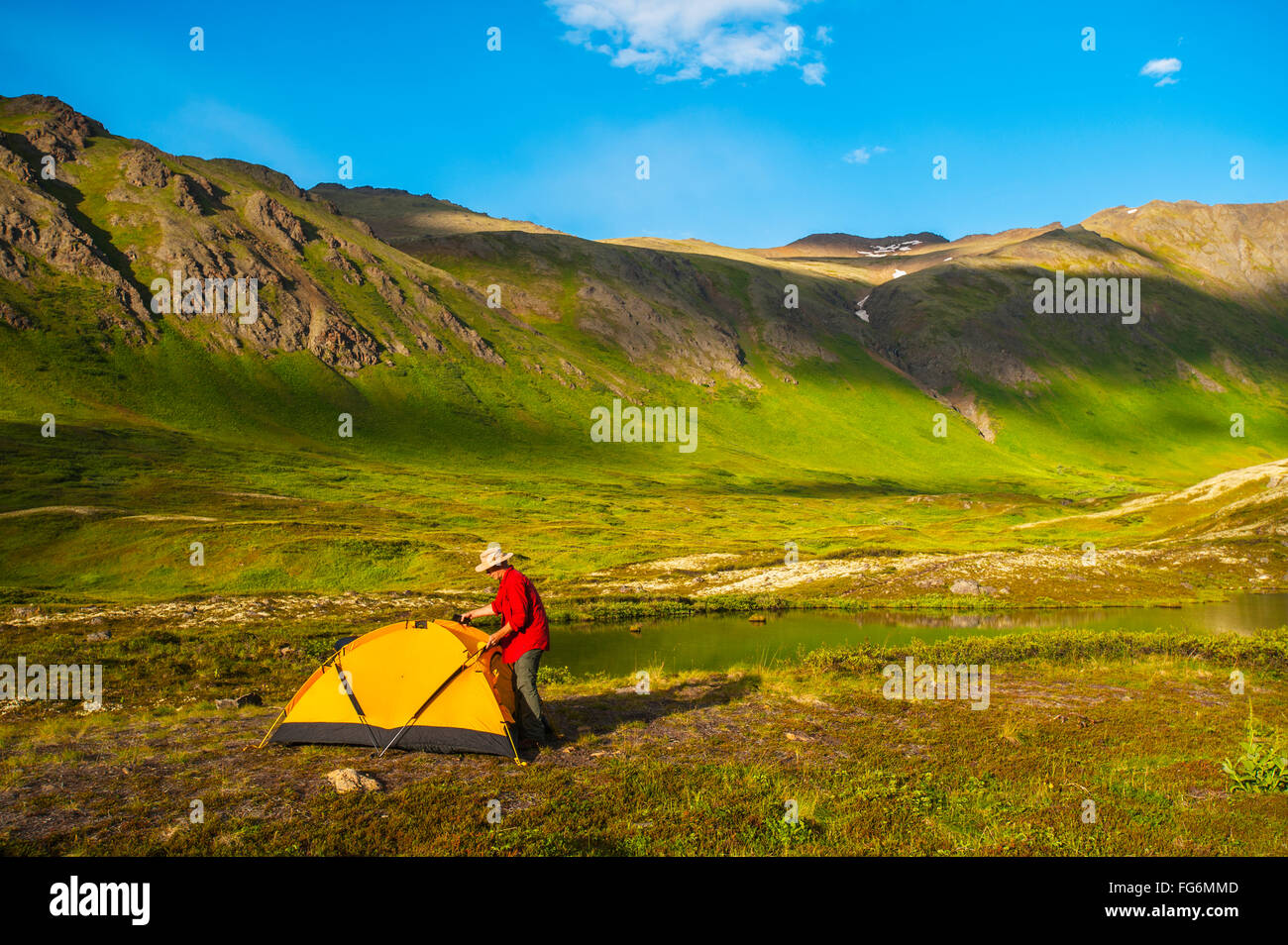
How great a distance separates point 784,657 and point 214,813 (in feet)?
98.9

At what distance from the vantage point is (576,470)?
16012cm

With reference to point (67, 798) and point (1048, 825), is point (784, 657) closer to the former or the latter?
point (1048, 825)

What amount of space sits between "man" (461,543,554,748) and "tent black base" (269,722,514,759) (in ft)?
3.07

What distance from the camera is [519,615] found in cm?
1809

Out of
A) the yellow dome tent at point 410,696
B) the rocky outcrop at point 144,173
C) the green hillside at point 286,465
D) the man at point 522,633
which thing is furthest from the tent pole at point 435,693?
the rocky outcrop at point 144,173

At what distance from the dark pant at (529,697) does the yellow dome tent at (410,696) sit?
33cm

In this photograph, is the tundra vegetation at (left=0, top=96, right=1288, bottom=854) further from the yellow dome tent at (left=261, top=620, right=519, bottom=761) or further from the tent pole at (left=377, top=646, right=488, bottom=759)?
the tent pole at (left=377, top=646, right=488, bottom=759)

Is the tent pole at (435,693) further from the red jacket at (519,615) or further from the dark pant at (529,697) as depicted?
the dark pant at (529,697)

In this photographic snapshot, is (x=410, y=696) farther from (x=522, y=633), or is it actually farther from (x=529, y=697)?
(x=522, y=633)

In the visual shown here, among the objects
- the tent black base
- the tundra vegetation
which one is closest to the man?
the tent black base

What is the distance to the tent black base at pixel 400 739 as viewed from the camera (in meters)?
17.7

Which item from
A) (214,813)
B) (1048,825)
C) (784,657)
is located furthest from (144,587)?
(1048,825)

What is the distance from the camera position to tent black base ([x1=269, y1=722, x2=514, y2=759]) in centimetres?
1770

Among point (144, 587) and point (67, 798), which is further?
point (144, 587)
